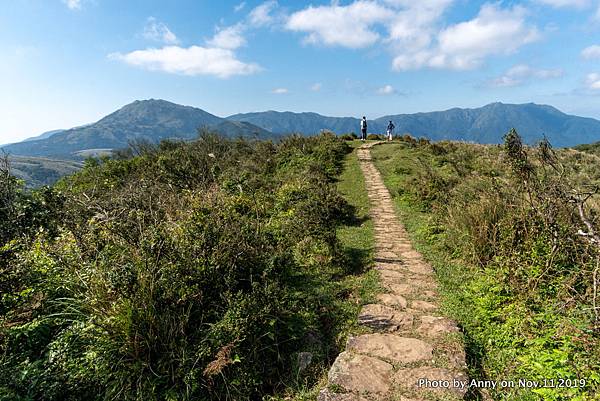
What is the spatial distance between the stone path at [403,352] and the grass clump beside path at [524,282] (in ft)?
0.66

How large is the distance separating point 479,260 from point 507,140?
1.84m

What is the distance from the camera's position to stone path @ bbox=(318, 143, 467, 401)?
2.68m

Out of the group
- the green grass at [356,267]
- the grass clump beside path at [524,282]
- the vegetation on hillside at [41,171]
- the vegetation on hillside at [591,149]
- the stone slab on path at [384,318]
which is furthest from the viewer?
the vegetation on hillside at [591,149]

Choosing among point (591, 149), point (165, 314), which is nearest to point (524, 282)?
point (165, 314)

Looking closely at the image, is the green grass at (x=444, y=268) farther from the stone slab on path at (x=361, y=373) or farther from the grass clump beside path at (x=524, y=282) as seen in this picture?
the stone slab on path at (x=361, y=373)

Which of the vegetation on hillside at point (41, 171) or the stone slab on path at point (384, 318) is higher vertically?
the stone slab on path at point (384, 318)

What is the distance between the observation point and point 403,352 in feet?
10.4

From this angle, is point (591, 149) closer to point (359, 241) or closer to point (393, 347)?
point (359, 241)

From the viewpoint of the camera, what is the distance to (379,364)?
3.01 meters

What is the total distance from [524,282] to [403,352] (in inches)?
68.7

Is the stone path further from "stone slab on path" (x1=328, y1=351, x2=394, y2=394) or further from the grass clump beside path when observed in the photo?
the grass clump beside path

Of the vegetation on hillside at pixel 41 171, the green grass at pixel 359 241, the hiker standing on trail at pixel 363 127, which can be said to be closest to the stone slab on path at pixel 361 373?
the green grass at pixel 359 241

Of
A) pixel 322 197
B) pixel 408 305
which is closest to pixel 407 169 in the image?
pixel 322 197

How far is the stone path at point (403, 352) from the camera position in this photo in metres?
2.68
